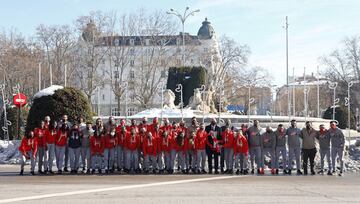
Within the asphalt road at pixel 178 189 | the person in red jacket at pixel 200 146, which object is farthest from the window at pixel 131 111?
the asphalt road at pixel 178 189

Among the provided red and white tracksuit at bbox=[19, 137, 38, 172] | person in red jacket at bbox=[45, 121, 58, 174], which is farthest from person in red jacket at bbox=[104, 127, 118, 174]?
red and white tracksuit at bbox=[19, 137, 38, 172]

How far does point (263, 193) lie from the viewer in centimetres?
1263

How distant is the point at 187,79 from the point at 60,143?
26038 millimetres

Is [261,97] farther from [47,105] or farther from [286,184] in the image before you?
[286,184]

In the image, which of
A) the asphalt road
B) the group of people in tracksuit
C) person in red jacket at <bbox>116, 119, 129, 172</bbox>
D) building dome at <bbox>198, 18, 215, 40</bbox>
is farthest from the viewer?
building dome at <bbox>198, 18, 215, 40</bbox>

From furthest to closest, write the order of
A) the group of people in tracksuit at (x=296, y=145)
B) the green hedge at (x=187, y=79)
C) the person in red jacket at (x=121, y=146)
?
the green hedge at (x=187, y=79), the person in red jacket at (x=121, y=146), the group of people in tracksuit at (x=296, y=145)

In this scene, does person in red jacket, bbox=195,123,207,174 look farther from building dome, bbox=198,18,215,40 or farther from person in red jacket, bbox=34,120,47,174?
building dome, bbox=198,18,215,40

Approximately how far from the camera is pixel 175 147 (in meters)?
18.1

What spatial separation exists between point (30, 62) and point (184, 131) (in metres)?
51.2

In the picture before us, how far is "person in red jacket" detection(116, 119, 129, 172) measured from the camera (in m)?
18.2

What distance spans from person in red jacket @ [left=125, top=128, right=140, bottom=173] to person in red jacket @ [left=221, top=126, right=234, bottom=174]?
2.86 metres

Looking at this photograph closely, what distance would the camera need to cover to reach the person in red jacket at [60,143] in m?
18.1

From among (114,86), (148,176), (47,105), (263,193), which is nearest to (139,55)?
(114,86)

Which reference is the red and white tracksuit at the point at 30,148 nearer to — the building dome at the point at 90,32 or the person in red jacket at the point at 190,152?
the person in red jacket at the point at 190,152
